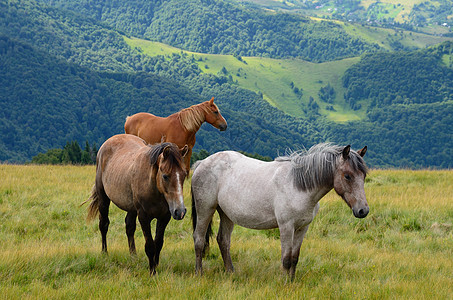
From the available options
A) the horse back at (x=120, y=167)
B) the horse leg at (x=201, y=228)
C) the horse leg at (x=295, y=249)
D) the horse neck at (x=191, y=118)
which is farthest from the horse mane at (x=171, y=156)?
the horse neck at (x=191, y=118)

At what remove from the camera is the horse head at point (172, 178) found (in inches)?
242

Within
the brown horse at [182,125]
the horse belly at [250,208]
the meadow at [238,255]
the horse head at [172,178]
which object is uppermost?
the horse head at [172,178]

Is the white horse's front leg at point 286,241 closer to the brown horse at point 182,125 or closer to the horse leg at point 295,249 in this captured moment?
the horse leg at point 295,249

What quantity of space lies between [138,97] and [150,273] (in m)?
176

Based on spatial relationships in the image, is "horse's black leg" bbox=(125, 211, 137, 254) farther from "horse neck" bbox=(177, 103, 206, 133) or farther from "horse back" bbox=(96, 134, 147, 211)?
"horse neck" bbox=(177, 103, 206, 133)

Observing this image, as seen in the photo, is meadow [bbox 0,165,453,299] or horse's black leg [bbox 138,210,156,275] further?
horse's black leg [bbox 138,210,156,275]

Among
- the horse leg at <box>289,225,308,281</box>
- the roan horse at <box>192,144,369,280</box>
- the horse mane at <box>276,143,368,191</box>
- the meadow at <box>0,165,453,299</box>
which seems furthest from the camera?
the horse leg at <box>289,225,308,281</box>

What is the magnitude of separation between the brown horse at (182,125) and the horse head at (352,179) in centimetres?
655

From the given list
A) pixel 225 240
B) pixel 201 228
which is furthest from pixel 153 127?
pixel 225 240

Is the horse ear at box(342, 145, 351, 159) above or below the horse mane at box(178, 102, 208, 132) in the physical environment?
above

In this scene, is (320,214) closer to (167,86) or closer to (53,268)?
(53,268)

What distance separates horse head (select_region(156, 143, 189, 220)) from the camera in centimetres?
615

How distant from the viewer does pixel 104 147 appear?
8.35 m

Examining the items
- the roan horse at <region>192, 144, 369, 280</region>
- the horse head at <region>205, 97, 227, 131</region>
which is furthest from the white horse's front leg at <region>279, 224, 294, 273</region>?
the horse head at <region>205, 97, 227, 131</region>
